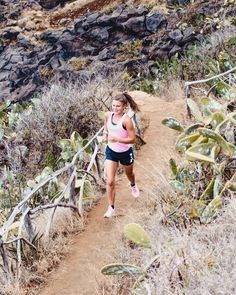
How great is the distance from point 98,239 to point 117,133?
111 cm

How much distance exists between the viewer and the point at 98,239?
480 centimetres

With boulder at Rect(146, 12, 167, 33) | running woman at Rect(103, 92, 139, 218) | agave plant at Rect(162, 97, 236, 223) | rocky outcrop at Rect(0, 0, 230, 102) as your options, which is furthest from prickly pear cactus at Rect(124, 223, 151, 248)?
boulder at Rect(146, 12, 167, 33)

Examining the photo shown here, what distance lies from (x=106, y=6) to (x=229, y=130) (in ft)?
67.5

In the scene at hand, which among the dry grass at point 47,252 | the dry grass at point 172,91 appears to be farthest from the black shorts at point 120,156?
the dry grass at point 172,91

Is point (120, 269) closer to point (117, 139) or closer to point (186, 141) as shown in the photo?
point (186, 141)

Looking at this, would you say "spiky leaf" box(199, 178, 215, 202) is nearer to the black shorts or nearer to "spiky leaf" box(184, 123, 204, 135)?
"spiky leaf" box(184, 123, 204, 135)

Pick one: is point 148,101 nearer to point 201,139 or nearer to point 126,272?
point 201,139

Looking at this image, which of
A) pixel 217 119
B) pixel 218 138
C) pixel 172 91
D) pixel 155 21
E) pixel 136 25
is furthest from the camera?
pixel 136 25

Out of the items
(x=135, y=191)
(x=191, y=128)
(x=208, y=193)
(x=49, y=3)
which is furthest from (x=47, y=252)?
(x=49, y=3)

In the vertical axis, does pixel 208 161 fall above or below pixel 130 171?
above

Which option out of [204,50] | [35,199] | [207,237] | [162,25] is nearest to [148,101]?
[204,50]

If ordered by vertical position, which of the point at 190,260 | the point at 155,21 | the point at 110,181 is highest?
the point at 190,260

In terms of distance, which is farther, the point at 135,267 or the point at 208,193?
the point at 208,193

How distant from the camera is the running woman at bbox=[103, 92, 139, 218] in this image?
5.07 m
